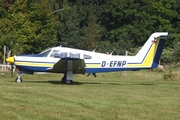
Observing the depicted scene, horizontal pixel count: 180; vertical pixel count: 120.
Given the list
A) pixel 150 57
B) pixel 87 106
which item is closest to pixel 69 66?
pixel 150 57

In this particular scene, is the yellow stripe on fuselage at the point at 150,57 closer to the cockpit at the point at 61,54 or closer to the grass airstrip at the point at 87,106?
the cockpit at the point at 61,54

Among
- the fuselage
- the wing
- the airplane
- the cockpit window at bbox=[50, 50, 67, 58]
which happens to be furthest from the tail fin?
the cockpit window at bbox=[50, 50, 67, 58]

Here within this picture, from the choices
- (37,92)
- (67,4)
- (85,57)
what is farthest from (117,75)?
(67,4)

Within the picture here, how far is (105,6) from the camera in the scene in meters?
80.0

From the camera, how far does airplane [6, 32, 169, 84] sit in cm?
2422

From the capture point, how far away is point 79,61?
23500 mm

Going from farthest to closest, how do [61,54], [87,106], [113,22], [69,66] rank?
[113,22] → [61,54] → [69,66] → [87,106]

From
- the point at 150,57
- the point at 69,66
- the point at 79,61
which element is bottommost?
the point at 69,66

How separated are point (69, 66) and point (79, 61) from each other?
902 mm

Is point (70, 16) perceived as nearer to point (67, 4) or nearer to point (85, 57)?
point (67, 4)

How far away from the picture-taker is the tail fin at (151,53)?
83.3 feet

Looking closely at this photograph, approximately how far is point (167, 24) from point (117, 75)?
133ft

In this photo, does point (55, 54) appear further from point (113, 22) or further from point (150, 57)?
point (113, 22)

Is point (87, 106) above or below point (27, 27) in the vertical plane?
below
